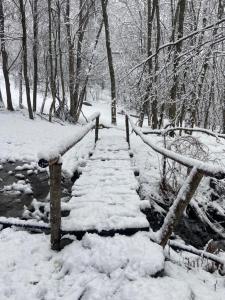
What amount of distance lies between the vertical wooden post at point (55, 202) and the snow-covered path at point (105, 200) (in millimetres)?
184

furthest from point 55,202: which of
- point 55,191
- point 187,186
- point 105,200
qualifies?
point 187,186

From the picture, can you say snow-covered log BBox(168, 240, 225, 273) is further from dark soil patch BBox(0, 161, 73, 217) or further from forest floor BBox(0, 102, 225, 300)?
dark soil patch BBox(0, 161, 73, 217)

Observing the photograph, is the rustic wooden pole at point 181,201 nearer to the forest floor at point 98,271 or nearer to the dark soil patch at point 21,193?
the forest floor at point 98,271

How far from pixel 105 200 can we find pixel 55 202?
140 cm

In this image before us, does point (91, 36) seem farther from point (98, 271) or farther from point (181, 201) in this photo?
point (98, 271)

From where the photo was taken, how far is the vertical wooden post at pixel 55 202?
392cm

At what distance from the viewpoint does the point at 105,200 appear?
17.4ft

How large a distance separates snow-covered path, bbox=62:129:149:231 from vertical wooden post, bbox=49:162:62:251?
0.60ft

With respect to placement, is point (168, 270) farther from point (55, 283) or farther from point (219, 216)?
point (219, 216)

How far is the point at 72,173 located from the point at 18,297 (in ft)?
20.2

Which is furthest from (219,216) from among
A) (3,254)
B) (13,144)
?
(13,144)

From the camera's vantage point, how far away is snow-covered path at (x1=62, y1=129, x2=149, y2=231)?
4.40 meters

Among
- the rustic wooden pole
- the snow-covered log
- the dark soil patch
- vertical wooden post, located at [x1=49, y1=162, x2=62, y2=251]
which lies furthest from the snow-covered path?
the dark soil patch

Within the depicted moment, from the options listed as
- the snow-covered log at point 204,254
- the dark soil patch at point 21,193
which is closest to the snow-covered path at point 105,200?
the snow-covered log at point 204,254
